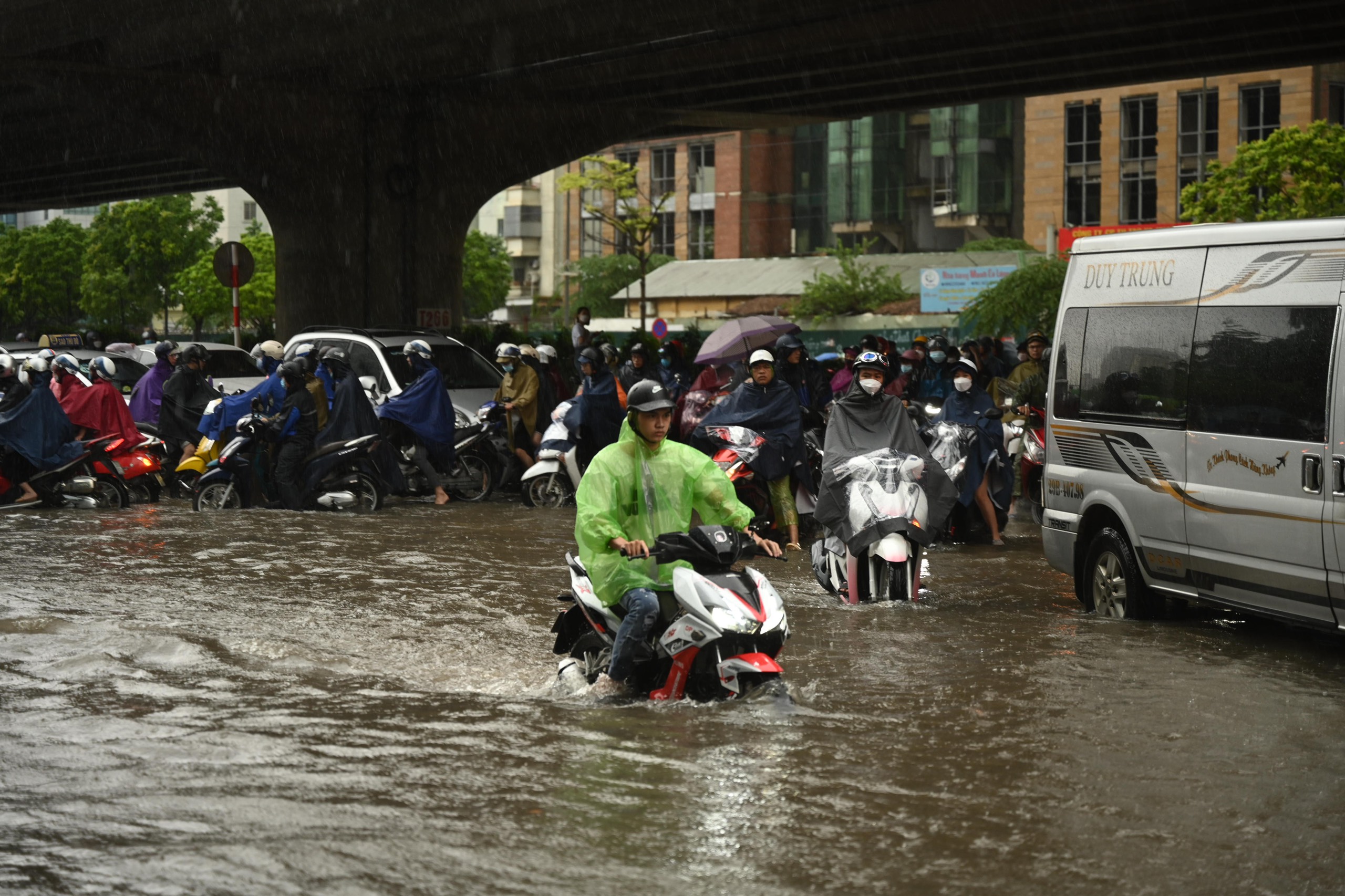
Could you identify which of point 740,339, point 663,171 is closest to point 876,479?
point 740,339

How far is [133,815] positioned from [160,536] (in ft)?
30.0

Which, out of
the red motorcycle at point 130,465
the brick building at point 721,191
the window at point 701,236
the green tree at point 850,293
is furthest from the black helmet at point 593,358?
the window at point 701,236

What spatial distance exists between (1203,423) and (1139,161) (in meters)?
54.3

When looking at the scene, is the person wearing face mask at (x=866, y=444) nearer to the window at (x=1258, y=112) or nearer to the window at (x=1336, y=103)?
the window at (x=1258, y=112)

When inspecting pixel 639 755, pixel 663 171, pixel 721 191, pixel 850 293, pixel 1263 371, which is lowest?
pixel 639 755

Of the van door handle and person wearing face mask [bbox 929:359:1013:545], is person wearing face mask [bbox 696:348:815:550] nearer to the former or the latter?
person wearing face mask [bbox 929:359:1013:545]

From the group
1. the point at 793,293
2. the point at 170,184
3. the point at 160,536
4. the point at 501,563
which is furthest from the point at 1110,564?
Result: the point at 793,293

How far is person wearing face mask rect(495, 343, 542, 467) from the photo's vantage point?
18.1 meters

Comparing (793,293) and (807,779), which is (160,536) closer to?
(807,779)

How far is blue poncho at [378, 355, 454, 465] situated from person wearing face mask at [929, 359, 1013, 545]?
17.5 feet

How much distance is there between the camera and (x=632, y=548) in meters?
6.81

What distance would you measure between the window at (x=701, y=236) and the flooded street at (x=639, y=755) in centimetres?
6800

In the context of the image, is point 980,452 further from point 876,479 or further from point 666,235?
point 666,235

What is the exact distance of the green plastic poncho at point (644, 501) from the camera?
7.20 meters
